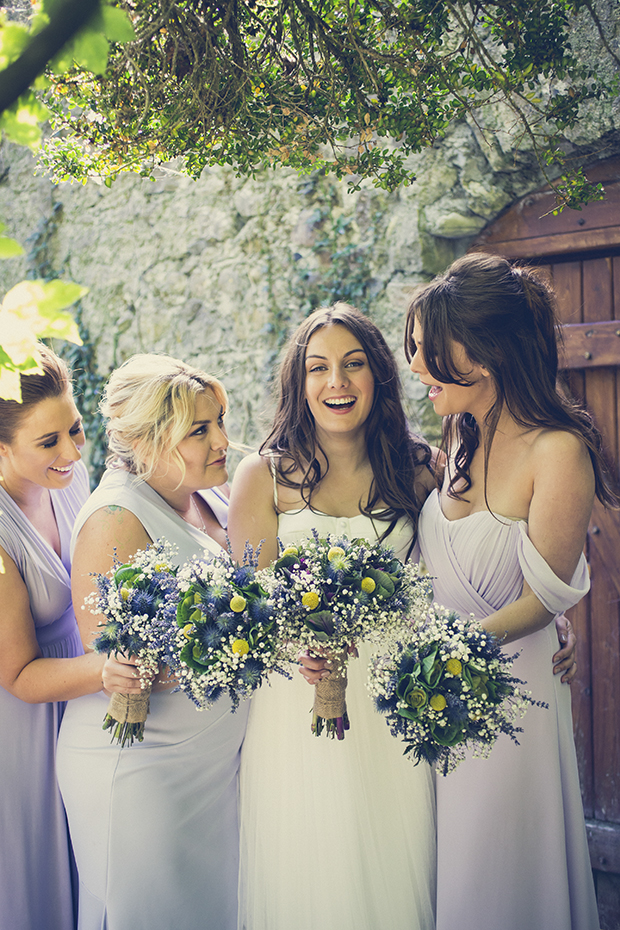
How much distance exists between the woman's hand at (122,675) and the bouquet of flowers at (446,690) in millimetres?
746

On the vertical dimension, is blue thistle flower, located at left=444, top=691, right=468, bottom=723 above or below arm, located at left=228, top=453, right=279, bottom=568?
below

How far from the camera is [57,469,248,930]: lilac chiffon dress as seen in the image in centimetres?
239

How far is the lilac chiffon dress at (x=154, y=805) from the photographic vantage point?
2.39 metres

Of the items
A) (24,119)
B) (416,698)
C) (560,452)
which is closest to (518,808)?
(416,698)

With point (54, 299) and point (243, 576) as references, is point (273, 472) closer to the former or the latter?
point (243, 576)

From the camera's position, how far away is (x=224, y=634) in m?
1.94

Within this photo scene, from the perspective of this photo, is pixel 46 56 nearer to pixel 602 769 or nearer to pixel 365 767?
pixel 365 767

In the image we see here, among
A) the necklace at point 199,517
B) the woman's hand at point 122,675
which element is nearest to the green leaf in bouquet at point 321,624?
the woman's hand at point 122,675

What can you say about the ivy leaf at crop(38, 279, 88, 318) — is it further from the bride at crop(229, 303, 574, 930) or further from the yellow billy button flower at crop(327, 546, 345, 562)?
the bride at crop(229, 303, 574, 930)

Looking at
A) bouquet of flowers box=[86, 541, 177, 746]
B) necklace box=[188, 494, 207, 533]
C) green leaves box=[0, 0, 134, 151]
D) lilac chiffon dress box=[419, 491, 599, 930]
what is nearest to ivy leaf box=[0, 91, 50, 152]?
green leaves box=[0, 0, 134, 151]

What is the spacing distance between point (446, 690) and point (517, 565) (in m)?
0.82

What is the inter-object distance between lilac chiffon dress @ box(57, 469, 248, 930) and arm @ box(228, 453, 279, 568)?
0.64 feet

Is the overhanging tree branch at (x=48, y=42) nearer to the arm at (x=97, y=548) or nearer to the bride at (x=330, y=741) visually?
the arm at (x=97, y=548)

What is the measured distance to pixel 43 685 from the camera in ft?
7.73
